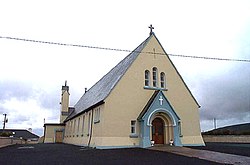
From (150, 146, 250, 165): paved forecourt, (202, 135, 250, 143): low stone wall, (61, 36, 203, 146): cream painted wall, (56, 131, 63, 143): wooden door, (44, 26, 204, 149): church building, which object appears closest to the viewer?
(150, 146, 250, 165): paved forecourt

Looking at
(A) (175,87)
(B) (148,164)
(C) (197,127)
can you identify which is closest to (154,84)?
(A) (175,87)

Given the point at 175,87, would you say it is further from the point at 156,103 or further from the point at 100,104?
the point at 100,104

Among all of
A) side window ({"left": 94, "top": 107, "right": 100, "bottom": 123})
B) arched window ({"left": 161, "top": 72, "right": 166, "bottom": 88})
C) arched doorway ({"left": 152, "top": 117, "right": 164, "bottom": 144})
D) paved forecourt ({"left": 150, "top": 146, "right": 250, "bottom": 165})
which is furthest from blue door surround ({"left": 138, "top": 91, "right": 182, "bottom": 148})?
paved forecourt ({"left": 150, "top": 146, "right": 250, "bottom": 165})

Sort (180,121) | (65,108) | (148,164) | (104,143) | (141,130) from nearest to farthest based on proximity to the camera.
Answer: (148,164)
(104,143)
(141,130)
(180,121)
(65,108)

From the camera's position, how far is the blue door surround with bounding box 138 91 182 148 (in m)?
20.7

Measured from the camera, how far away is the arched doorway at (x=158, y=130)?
22391 millimetres

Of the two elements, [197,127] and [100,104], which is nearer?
[100,104]

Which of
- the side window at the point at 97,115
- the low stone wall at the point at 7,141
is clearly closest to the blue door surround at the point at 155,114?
the side window at the point at 97,115

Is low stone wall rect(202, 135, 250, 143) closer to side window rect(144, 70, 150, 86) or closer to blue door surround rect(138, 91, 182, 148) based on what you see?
blue door surround rect(138, 91, 182, 148)

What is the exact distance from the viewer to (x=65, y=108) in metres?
50.0

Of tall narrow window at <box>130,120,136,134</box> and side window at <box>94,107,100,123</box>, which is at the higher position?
side window at <box>94,107,100,123</box>

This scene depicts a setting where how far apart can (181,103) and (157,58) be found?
16.5 ft

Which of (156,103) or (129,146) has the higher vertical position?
(156,103)

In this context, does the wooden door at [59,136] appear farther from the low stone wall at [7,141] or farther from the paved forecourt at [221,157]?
the paved forecourt at [221,157]
